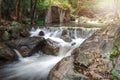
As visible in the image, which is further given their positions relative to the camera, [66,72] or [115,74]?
[66,72]

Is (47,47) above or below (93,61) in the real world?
below

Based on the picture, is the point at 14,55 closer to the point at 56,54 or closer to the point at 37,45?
the point at 37,45

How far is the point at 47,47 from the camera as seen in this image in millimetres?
13297

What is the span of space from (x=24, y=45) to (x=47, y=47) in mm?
1392

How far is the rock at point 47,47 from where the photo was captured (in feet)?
43.0

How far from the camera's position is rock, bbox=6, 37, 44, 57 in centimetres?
1265

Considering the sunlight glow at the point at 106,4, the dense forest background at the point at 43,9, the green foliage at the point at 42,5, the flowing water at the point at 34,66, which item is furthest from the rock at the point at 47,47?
the sunlight glow at the point at 106,4

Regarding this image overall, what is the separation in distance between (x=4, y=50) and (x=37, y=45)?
219cm

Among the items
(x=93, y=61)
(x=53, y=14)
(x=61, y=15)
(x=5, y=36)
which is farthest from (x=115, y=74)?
(x=61, y=15)

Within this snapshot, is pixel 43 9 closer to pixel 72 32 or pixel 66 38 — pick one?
pixel 72 32

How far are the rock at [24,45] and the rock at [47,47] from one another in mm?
275

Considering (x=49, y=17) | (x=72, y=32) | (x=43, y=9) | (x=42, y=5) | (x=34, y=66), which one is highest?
(x=42, y=5)

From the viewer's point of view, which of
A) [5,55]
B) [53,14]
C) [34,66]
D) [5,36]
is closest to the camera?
[34,66]

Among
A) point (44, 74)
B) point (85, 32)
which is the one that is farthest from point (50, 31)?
point (44, 74)
